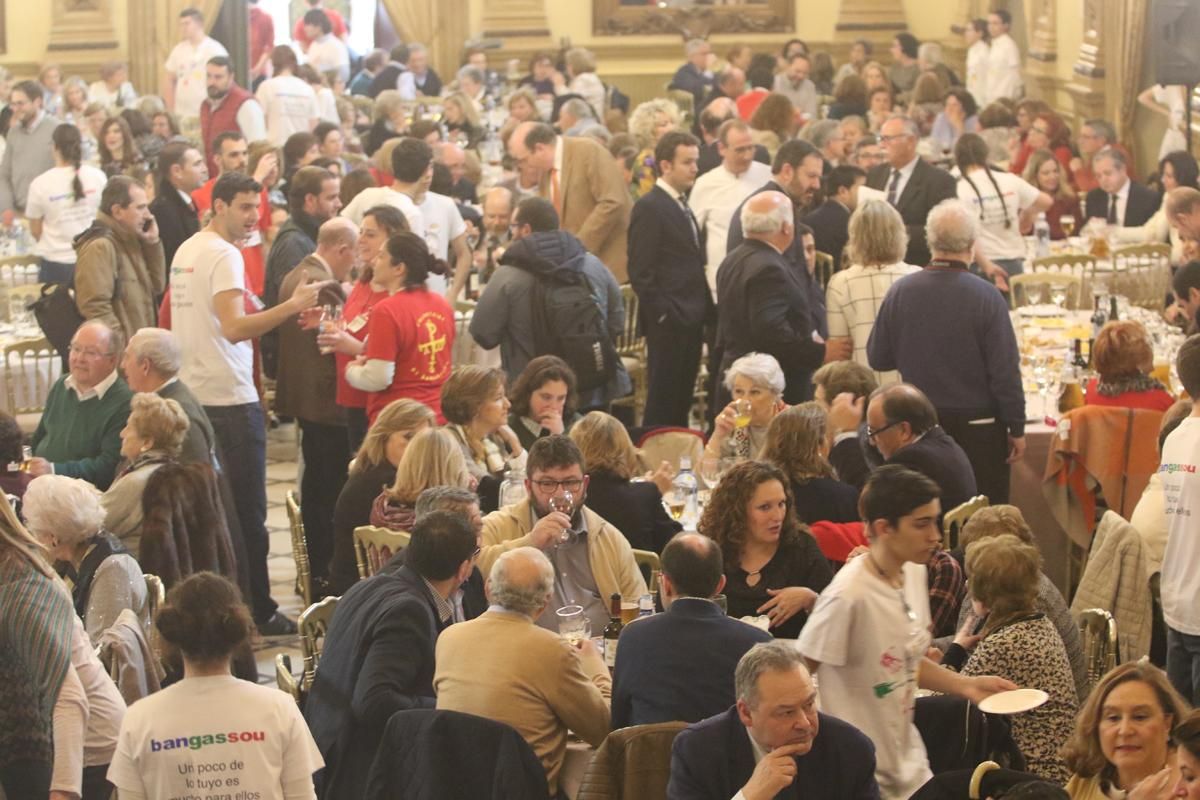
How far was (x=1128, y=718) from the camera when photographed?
3.83 metres

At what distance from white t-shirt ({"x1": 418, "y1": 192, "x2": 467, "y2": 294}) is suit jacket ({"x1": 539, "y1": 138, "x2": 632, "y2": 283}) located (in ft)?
2.25

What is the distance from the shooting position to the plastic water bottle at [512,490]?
227 inches

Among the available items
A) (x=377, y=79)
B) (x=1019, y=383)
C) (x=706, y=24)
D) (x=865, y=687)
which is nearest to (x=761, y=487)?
(x=865, y=687)

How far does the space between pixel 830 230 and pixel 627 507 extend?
3.46m

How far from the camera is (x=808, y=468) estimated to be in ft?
18.5

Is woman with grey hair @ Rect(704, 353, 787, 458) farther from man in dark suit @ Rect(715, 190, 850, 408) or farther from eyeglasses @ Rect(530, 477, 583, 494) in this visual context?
eyeglasses @ Rect(530, 477, 583, 494)

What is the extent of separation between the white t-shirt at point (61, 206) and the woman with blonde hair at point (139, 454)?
13.5 feet

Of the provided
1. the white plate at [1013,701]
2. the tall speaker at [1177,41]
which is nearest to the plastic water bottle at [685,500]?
the white plate at [1013,701]

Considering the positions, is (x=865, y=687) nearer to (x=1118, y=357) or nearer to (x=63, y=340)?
(x=1118, y=357)

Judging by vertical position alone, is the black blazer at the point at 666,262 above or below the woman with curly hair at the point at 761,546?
above

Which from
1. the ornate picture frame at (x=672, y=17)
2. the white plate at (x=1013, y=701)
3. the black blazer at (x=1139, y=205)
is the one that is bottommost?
the white plate at (x=1013, y=701)

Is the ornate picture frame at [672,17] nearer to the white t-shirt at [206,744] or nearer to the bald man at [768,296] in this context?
the bald man at [768,296]

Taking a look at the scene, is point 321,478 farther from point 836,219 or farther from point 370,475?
Result: point 836,219

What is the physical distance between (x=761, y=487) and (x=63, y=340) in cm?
388
